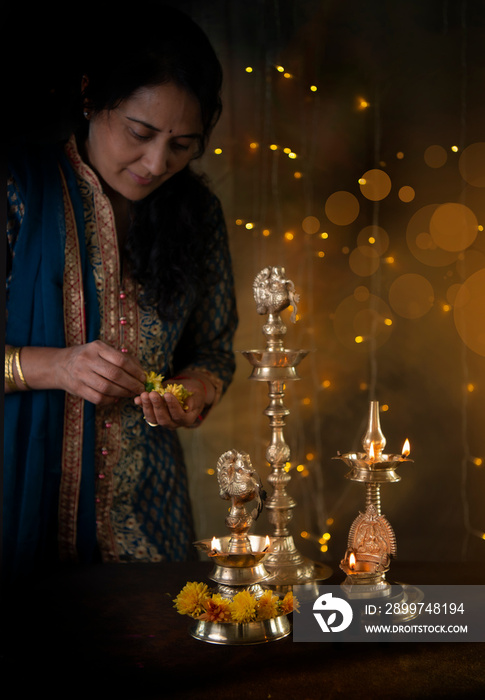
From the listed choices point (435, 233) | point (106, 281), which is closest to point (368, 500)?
point (106, 281)

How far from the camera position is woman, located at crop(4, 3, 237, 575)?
1684 millimetres

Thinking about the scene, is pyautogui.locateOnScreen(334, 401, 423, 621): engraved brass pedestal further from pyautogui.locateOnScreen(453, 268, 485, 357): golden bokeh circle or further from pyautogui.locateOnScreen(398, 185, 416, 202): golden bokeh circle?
pyautogui.locateOnScreen(398, 185, 416, 202): golden bokeh circle

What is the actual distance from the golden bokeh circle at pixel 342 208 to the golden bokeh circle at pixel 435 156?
Answer: 0.86 feet

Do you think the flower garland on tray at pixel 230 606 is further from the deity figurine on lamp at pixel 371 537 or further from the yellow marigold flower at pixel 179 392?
the yellow marigold flower at pixel 179 392

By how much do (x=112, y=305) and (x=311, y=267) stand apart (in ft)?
2.96

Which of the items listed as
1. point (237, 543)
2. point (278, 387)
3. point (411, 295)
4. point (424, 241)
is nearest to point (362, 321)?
point (411, 295)

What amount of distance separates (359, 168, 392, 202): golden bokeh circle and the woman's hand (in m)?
0.98

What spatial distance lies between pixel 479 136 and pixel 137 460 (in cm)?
149

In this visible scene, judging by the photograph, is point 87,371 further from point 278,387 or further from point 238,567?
point 238,567

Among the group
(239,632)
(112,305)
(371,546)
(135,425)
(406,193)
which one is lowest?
(239,632)

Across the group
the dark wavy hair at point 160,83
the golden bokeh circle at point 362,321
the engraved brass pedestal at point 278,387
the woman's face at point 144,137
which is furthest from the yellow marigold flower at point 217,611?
the golden bokeh circle at point 362,321

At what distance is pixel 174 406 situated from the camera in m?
1.64

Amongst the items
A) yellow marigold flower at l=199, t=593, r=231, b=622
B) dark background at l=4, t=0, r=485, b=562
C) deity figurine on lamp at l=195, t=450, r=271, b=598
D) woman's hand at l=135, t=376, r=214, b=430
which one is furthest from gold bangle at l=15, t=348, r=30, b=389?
dark background at l=4, t=0, r=485, b=562

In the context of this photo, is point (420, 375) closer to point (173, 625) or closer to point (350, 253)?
point (350, 253)
